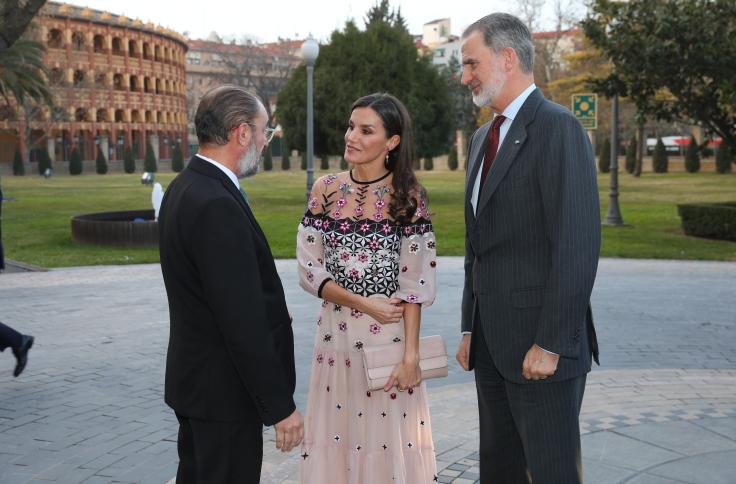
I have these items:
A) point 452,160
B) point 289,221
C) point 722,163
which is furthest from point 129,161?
point 289,221

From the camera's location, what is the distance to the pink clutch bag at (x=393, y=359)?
333 cm

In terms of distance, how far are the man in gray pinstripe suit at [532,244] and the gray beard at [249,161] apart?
0.84 metres

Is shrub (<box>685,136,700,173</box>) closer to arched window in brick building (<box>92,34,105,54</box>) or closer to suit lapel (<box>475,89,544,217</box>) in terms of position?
suit lapel (<box>475,89,544,217</box>)

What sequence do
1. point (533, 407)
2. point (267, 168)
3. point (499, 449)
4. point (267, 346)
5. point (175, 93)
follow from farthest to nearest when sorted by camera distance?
point (175, 93)
point (267, 168)
point (499, 449)
point (533, 407)
point (267, 346)

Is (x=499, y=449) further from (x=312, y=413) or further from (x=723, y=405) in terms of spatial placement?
(x=723, y=405)

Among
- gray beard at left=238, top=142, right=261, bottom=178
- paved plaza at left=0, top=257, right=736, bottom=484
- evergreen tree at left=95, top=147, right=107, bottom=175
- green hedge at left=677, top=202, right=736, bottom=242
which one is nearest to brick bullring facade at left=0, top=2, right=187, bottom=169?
evergreen tree at left=95, top=147, right=107, bottom=175

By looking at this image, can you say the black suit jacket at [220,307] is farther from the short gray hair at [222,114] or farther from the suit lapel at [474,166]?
the suit lapel at [474,166]

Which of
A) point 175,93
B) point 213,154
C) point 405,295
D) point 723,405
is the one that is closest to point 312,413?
point 405,295

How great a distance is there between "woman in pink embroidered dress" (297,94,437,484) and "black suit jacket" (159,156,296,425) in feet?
2.35

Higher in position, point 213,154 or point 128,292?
point 213,154

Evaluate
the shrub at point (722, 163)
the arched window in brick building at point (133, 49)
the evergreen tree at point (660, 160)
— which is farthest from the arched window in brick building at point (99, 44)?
the shrub at point (722, 163)

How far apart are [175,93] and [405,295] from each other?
312 feet

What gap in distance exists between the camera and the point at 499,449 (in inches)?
127

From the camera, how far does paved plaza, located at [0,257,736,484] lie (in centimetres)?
466
